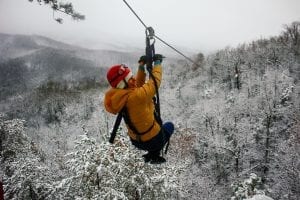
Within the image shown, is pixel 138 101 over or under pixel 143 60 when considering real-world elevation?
under

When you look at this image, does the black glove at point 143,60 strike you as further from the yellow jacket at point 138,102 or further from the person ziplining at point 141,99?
the yellow jacket at point 138,102

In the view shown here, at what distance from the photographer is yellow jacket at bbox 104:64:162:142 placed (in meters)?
5.88

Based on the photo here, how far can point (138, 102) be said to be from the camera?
5.94m

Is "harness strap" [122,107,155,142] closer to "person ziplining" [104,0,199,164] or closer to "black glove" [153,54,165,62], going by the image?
"person ziplining" [104,0,199,164]

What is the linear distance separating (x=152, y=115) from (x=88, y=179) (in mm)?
14862

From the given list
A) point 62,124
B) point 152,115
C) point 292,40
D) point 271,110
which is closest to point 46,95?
point 62,124

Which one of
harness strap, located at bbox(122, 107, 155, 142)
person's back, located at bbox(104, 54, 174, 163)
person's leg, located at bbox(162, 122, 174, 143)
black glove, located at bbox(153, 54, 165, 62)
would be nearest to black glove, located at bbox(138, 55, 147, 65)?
person's back, located at bbox(104, 54, 174, 163)

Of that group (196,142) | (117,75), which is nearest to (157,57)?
(117,75)

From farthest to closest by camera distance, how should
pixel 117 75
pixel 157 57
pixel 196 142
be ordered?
pixel 196 142 → pixel 157 57 → pixel 117 75

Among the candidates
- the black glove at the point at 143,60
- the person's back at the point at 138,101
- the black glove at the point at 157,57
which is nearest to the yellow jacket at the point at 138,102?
the person's back at the point at 138,101

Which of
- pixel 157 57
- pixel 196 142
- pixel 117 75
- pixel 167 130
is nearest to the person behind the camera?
pixel 117 75

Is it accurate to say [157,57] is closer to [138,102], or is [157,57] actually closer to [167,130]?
[138,102]

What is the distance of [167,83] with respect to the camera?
8188cm

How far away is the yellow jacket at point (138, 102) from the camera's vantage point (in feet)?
19.3
